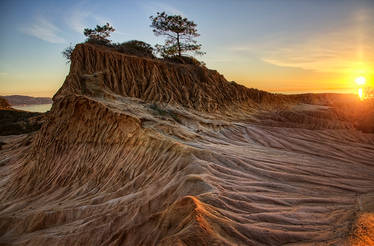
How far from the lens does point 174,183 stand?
177 inches

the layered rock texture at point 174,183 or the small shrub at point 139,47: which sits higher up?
the small shrub at point 139,47

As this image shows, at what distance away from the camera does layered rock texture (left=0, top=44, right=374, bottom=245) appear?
10.5 ft

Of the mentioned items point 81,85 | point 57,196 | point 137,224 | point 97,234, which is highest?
point 81,85

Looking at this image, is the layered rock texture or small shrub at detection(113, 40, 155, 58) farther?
small shrub at detection(113, 40, 155, 58)

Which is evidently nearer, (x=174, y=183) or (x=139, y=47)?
(x=174, y=183)

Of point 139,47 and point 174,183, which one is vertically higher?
point 139,47

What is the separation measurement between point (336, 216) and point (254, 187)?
4.79 ft

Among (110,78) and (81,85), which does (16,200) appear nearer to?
(81,85)

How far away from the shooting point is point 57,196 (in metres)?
6.84

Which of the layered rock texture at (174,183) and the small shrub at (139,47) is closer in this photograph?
the layered rock texture at (174,183)

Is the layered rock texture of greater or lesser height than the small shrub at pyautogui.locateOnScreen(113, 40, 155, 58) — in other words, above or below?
below

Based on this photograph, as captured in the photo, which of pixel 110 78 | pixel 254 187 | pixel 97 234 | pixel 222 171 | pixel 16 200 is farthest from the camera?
pixel 110 78

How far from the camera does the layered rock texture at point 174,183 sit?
3.20 meters

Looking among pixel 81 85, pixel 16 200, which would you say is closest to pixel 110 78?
pixel 81 85
